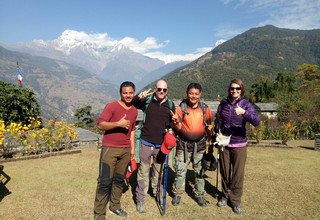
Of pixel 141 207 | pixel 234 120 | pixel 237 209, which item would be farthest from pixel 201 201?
pixel 234 120

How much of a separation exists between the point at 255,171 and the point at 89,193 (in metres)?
5.19

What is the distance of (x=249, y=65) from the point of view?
171 metres

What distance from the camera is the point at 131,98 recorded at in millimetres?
5227

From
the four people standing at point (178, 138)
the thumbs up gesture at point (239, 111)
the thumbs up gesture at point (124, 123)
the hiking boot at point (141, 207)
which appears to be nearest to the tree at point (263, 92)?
the four people standing at point (178, 138)

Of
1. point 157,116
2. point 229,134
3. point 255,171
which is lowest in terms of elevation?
point 255,171

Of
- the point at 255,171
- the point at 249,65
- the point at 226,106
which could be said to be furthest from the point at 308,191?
the point at 249,65

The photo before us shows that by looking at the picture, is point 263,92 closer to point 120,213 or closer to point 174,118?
point 174,118

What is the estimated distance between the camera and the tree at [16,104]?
15.4m

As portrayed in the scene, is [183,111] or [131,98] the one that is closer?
[131,98]

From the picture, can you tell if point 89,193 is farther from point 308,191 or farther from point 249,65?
point 249,65

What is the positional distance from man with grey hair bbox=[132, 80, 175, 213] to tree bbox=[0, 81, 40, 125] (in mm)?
12221

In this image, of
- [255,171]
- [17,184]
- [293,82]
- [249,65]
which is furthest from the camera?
[249,65]

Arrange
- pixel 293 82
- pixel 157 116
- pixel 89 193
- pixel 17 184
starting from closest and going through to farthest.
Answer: pixel 157 116
pixel 89 193
pixel 17 184
pixel 293 82

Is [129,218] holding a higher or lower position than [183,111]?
lower
